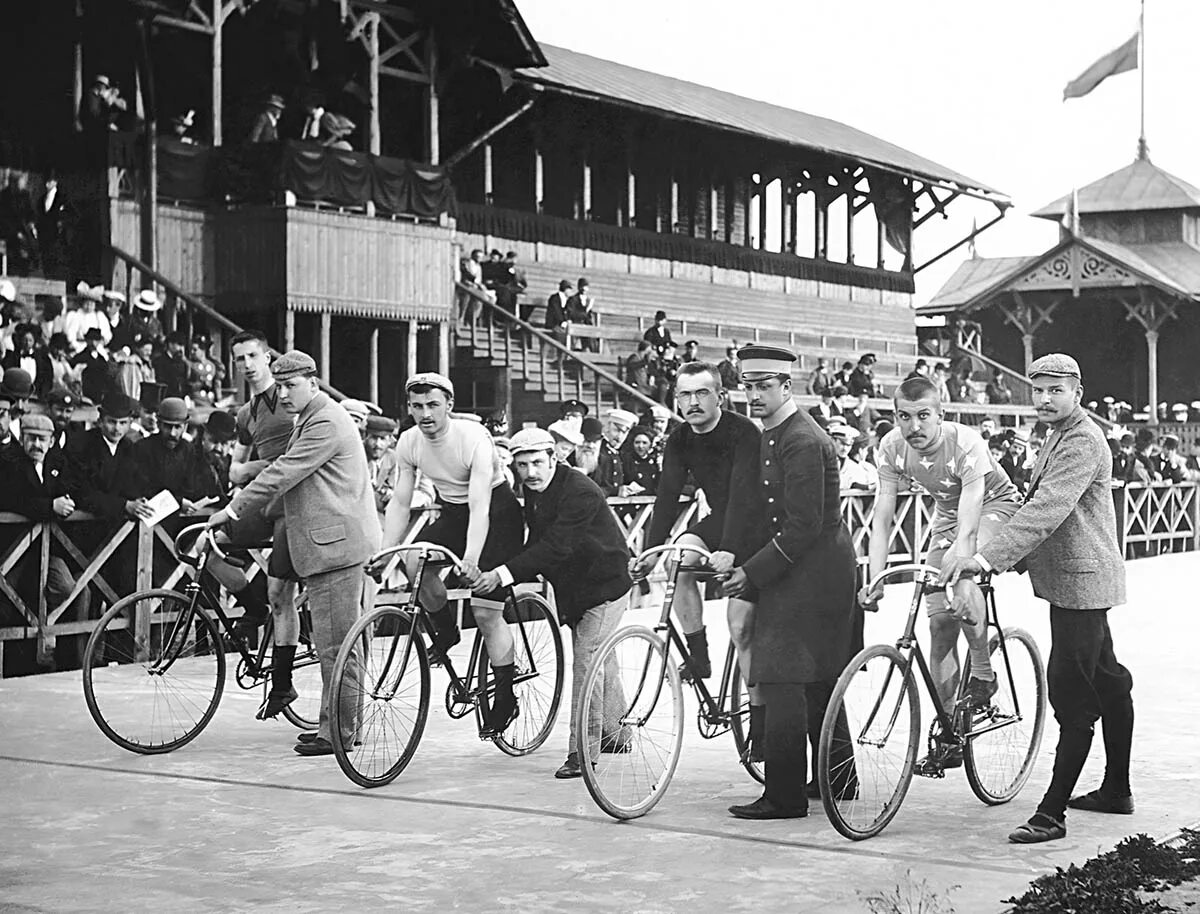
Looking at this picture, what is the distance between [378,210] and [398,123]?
10.3 ft

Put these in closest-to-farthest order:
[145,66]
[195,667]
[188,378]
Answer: [195,667] → [188,378] → [145,66]

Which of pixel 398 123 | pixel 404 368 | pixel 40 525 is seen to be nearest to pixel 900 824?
pixel 40 525

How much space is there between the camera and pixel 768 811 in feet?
22.8

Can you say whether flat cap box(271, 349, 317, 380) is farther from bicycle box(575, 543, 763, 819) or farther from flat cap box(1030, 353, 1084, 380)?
flat cap box(1030, 353, 1084, 380)

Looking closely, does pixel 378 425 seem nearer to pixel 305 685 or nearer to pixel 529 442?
pixel 305 685

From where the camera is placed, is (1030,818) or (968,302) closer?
(1030,818)

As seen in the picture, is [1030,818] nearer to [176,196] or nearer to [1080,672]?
[1080,672]

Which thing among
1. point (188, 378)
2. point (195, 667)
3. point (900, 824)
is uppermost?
point (188, 378)

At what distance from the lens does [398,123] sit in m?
24.2

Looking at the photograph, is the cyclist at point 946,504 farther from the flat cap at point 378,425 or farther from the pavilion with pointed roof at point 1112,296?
the pavilion with pointed roof at point 1112,296

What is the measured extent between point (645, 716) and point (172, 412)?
5763mm

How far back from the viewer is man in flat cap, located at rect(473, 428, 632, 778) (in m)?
8.07

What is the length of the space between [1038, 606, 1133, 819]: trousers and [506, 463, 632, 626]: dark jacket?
2017mm

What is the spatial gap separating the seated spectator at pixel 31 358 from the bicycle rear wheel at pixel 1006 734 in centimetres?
927
